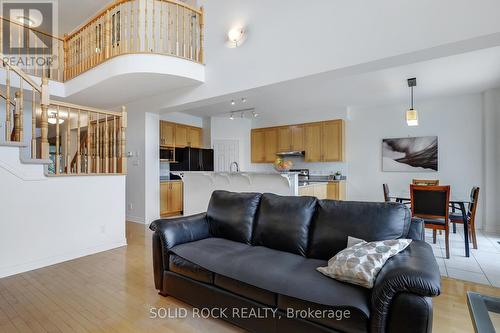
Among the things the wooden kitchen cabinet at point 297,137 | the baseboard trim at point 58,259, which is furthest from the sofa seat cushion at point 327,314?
the wooden kitchen cabinet at point 297,137

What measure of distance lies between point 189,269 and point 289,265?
84 cm

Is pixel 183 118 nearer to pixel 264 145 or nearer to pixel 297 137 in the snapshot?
pixel 264 145

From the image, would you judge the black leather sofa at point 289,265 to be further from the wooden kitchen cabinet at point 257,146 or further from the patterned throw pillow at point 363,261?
the wooden kitchen cabinet at point 257,146

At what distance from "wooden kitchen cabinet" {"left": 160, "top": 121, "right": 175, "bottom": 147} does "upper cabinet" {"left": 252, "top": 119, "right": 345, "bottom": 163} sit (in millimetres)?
2277

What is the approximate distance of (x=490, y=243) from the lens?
405 centimetres

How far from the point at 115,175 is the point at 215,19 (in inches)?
111

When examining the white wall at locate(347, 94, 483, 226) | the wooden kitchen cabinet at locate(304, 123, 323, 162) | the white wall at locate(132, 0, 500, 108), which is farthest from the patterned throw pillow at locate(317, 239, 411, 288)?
the wooden kitchen cabinet at locate(304, 123, 323, 162)

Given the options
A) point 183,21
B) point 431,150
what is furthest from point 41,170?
point 431,150

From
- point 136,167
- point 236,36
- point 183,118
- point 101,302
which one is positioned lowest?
point 101,302

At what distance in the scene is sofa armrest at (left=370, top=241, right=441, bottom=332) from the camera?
1298 millimetres

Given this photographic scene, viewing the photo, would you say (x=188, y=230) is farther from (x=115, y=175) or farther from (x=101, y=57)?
(x=101, y=57)

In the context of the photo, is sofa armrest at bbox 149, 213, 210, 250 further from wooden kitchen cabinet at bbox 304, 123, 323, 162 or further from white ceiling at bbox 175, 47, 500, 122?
wooden kitchen cabinet at bbox 304, 123, 323, 162

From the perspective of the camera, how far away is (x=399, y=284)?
4.41 ft

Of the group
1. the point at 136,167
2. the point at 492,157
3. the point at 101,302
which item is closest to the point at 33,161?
the point at 101,302
